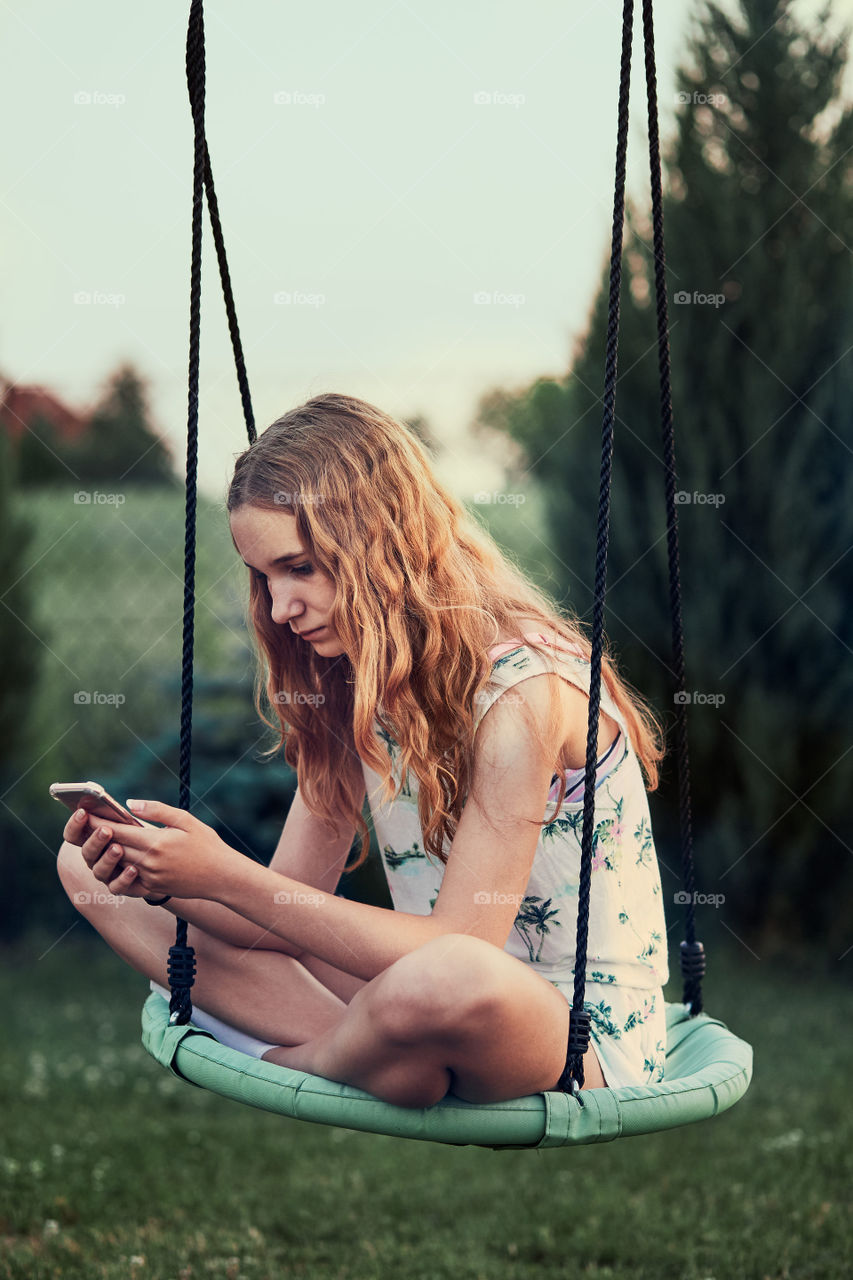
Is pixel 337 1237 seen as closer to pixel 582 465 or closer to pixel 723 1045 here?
pixel 723 1045

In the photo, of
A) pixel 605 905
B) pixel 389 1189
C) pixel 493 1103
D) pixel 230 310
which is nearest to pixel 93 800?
pixel 493 1103

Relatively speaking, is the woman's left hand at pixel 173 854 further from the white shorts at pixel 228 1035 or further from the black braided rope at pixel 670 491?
the black braided rope at pixel 670 491

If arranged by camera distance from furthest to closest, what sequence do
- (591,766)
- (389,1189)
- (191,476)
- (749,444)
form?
1. (749,444)
2. (389,1189)
3. (191,476)
4. (591,766)

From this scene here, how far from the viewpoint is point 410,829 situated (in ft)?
6.15

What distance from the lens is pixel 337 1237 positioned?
2.82 m

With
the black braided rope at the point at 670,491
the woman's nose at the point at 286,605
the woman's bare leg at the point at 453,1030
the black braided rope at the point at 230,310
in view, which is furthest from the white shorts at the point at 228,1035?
the black braided rope at the point at 230,310

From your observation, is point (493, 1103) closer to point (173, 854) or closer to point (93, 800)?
point (173, 854)

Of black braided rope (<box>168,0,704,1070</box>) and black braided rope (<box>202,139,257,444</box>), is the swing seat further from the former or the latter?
black braided rope (<box>202,139,257,444</box>)

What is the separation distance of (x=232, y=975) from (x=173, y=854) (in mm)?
384

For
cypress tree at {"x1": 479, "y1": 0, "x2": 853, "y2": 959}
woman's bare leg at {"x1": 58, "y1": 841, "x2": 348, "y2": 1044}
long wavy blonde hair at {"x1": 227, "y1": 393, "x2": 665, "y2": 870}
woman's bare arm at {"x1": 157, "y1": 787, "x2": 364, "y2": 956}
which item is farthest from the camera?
cypress tree at {"x1": 479, "y1": 0, "x2": 853, "y2": 959}

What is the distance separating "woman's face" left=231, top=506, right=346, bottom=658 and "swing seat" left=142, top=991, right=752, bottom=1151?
1.81ft

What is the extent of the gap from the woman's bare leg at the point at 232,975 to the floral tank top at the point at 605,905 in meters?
0.29

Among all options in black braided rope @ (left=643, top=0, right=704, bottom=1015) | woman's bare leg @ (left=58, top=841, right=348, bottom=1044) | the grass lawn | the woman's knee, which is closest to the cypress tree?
the grass lawn

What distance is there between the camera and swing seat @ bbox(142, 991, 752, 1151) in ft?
4.78
